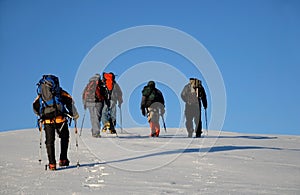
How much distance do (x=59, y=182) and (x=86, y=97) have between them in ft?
Answer: 30.0

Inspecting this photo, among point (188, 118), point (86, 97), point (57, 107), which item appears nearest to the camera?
point (57, 107)

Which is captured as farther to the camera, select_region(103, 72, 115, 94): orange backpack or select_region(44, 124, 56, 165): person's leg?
select_region(103, 72, 115, 94): orange backpack

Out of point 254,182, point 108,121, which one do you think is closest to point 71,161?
point 254,182

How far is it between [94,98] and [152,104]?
2422 millimetres

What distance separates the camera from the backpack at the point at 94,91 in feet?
51.9

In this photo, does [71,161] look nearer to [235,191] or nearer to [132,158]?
[132,158]

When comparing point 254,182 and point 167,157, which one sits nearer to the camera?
point 254,182

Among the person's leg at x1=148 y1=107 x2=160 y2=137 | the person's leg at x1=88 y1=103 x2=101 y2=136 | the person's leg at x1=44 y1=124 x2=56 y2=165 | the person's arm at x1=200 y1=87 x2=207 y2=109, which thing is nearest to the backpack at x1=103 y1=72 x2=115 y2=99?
the person's leg at x1=88 y1=103 x2=101 y2=136

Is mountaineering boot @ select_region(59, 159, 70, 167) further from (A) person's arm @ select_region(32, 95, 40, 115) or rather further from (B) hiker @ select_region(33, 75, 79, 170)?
(A) person's arm @ select_region(32, 95, 40, 115)

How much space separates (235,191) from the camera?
6457mm

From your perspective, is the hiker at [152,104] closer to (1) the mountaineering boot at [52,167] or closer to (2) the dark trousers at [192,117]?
(2) the dark trousers at [192,117]

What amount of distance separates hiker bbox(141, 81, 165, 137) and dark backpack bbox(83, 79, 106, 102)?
177 centimetres

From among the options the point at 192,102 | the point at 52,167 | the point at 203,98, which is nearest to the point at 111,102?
the point at 192,102

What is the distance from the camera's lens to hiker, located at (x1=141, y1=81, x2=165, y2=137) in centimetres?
1673
